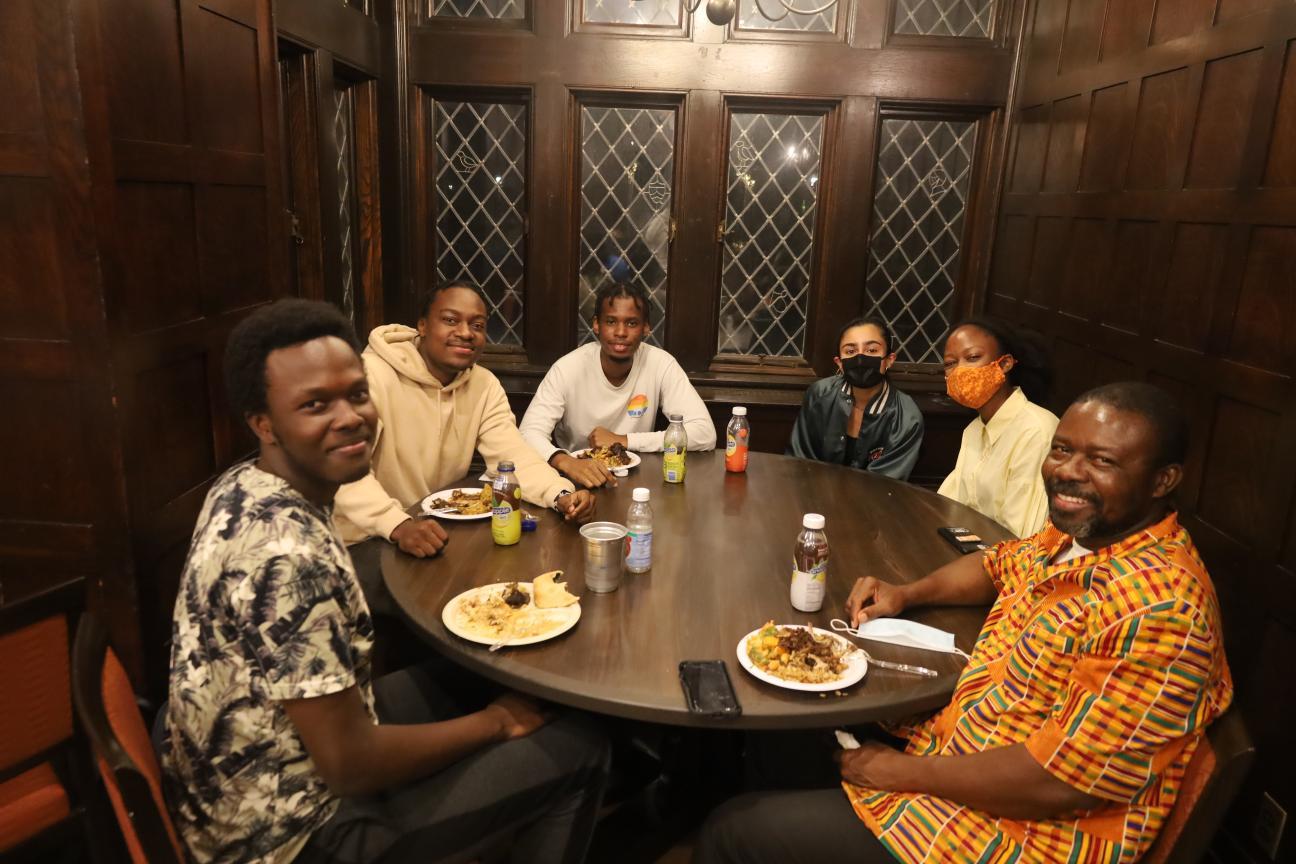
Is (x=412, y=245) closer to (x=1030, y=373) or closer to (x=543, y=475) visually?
(x=543, y=475)

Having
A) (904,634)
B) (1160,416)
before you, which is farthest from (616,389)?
(1160,416)

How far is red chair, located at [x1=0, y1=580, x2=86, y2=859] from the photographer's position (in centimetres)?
131

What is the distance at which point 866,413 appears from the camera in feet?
10.2

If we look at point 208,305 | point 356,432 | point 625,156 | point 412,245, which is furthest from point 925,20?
point 356,432

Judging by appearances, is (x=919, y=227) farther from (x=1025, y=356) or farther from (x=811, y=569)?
(x=811, y=569)

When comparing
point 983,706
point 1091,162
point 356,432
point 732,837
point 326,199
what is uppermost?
point 1091,162

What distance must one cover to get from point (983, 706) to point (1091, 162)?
2536 millimetres

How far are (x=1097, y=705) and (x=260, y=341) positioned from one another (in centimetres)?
133

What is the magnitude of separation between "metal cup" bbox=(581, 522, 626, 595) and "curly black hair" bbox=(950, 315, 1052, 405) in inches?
56.4

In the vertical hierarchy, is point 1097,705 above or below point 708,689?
above

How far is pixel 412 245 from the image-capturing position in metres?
4.11

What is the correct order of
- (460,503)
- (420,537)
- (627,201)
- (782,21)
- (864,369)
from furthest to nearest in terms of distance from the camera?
(627,201) < (782,21) < (864,369) < (460,503) < (420,537)

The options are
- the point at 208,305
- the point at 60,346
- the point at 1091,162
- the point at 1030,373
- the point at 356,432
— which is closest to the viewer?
the point at 356,432

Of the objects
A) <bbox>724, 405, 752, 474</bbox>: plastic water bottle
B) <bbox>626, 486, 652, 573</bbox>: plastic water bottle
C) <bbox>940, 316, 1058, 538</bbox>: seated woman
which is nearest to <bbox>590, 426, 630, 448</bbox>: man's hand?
<bbox>724, 405, 752, 474</bbox>: plastic water bottle
